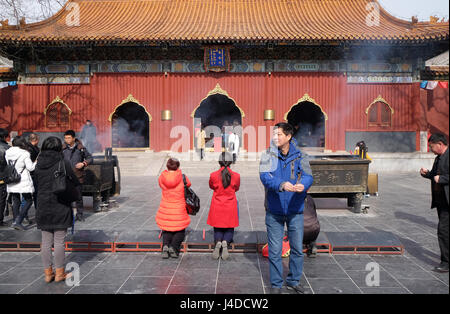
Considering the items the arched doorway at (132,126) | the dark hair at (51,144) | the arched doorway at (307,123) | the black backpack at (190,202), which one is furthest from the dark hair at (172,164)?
the arched doorway at (307,123)

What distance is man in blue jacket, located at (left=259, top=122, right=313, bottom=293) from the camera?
3.19m

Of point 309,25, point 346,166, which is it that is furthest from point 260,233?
point 309,25

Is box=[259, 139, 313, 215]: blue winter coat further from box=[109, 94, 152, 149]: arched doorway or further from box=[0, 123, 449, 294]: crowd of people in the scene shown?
box=[109, 94, 152, 149]: arched doorway

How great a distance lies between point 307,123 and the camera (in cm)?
2017

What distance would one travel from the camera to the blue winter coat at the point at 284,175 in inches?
125

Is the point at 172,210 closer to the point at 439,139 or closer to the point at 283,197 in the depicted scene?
the point at 283,197

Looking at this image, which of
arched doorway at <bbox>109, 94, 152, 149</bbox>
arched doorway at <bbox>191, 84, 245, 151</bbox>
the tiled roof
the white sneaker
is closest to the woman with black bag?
the white sneaker

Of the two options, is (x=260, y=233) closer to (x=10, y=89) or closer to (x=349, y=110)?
(x=349, y=110)

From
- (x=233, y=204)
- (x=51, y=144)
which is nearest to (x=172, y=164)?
(x=233, y=204)

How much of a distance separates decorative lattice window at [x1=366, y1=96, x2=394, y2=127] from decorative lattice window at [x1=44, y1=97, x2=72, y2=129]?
12.8m

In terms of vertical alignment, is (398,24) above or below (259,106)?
above

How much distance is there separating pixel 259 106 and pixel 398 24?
6632 mm

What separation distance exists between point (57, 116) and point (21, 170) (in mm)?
10208

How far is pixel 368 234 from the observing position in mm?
4973
